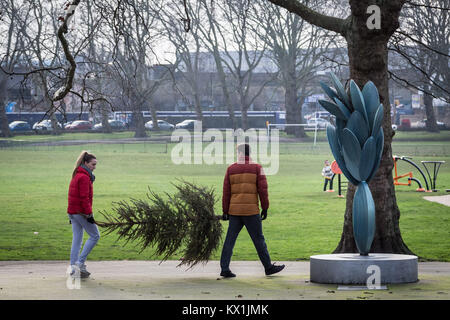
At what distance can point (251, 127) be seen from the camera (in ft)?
291

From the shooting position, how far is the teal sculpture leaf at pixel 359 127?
36.9 feet

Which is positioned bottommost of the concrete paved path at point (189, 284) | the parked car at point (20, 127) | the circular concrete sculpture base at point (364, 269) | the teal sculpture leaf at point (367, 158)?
the concrete paved path at point (189, 284)

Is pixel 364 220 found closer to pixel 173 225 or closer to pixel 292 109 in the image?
pixel 173 225

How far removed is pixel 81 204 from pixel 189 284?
195 cm

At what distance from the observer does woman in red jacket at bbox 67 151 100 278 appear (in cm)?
1160

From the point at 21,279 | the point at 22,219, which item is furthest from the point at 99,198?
the point at 21,279

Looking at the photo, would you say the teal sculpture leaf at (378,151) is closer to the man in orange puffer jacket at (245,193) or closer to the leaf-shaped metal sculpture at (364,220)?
the leaf-shaped metal sculpture at (364,220)

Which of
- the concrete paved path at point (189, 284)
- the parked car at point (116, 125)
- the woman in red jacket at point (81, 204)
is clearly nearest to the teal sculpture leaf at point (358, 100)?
the concrete paved path at point (189, 284)

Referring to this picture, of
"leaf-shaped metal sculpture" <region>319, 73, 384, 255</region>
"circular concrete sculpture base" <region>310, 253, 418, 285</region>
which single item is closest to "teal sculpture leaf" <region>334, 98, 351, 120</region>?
"leaf-shaped metal sculpture" <region>319, 73, 384, 255</region>

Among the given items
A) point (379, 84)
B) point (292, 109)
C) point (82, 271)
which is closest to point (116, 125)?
point (292, 109)

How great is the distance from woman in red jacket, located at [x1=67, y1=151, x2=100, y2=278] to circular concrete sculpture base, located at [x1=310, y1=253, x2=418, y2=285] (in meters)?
3.31

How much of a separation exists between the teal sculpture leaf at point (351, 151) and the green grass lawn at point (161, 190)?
4892mm

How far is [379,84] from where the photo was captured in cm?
1351

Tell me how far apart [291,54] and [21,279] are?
64889 millimetres
